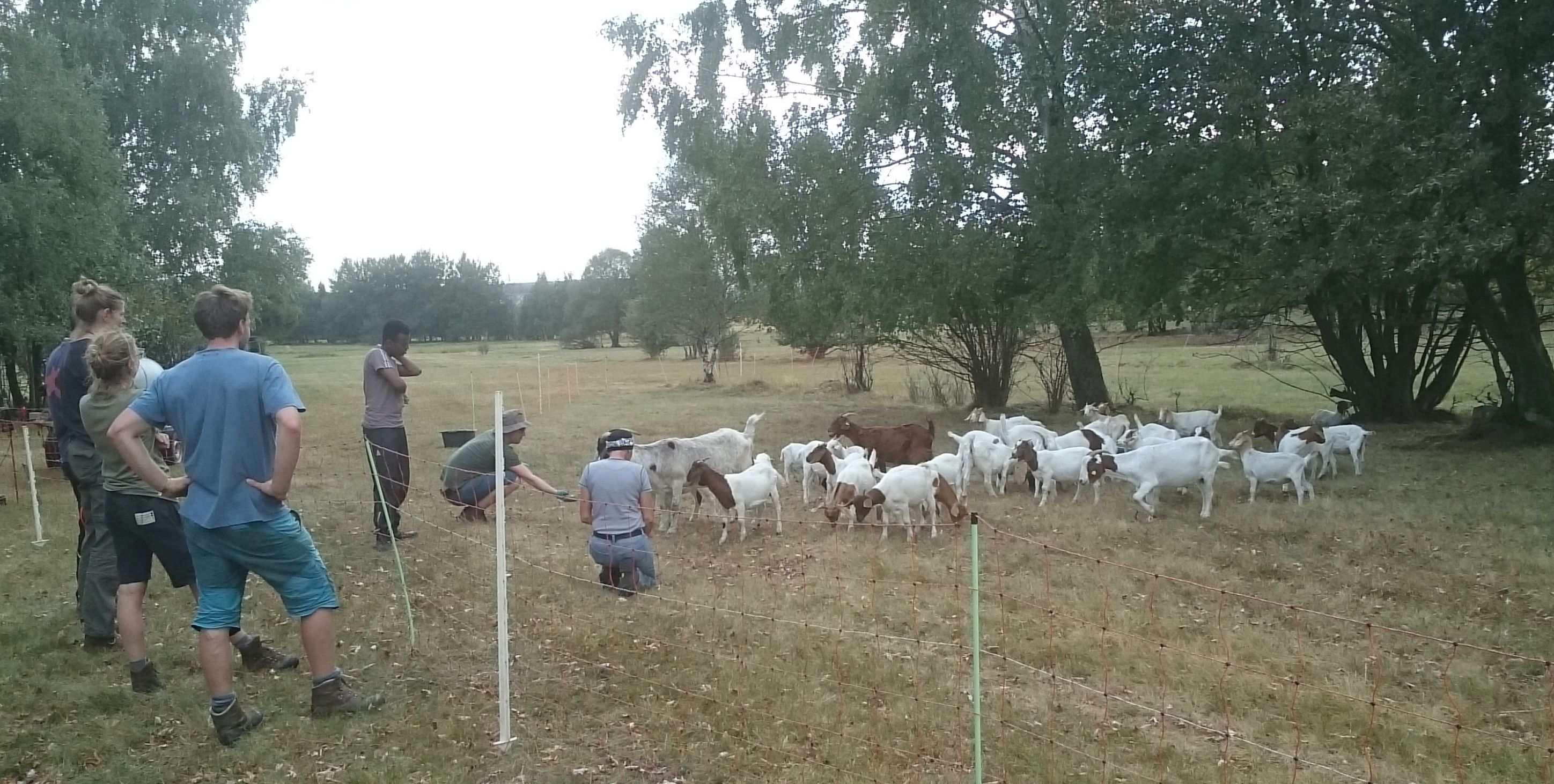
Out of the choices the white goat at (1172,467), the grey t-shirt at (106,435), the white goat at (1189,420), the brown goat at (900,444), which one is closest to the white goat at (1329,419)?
the white goat at (1189,420)

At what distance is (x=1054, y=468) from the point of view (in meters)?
9.49

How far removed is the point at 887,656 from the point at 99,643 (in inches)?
177

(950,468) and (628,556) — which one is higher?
(950,468)

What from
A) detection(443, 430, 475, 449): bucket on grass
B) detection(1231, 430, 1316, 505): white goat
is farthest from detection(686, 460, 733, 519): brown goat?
detection(443, 430, 475, 449): bucket on grass

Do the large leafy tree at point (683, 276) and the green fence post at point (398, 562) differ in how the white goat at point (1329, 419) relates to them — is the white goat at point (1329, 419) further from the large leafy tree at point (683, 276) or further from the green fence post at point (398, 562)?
the large leafy tree at point (683, 276)

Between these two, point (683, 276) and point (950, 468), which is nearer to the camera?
point (950, 468)

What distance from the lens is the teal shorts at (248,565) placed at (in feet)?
12.8

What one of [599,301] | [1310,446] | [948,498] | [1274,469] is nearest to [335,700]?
[948,498]

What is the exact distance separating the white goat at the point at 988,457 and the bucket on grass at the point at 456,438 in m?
7.78

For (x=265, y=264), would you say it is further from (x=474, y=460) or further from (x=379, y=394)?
(x=379, y=394)

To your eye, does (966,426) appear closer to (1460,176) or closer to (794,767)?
(1460,176)

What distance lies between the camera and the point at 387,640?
561 centimetres

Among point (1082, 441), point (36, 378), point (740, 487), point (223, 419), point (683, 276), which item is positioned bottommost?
point (740, 487)

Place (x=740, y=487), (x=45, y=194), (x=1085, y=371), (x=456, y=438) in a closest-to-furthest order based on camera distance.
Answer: (x=740, y=487) → (x=45, y=194) → (x=456, y=438) → (x=1085, y=371)
